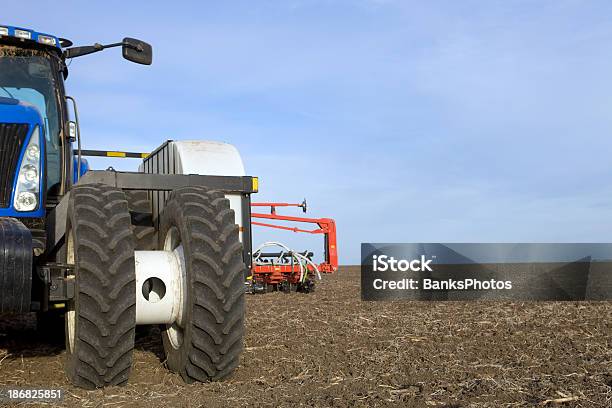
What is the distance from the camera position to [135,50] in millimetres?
5820

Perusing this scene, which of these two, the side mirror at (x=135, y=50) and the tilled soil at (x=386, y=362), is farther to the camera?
the side mirror at (x=135, y=50)

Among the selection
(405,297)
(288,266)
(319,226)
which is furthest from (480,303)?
(319,226)

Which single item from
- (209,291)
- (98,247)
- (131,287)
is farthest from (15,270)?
(209,291)

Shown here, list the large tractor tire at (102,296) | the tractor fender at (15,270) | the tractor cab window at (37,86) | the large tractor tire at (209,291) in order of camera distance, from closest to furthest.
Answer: the tractor fender at (15,270)
the large tractor tire at (102,296)
the large tractor tire at (209,291)
the tractor cab window at (37,86)

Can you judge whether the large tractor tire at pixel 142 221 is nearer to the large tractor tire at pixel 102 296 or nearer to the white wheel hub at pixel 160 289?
the white wheel hub at pixel 160 289

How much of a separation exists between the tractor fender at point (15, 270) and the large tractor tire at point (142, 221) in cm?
205

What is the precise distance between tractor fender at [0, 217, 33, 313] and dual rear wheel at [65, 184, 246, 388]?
1.00 ft

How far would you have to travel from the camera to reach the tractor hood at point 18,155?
5.62 meters

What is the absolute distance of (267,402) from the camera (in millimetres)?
4441

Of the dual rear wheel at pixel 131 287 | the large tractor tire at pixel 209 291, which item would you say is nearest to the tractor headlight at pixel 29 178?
the dual rear wheel at pixel 131 287

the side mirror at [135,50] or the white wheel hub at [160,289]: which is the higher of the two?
the side mirror at [135,50]

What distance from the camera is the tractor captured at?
461cm

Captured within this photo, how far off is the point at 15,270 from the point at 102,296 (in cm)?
57

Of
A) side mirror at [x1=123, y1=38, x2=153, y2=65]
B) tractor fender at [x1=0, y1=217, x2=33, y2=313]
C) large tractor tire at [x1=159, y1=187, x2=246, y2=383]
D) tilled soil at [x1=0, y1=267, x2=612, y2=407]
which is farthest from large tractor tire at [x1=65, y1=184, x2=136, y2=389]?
side mirror at [x1=123, y1=38, x2=153, y2=65]
